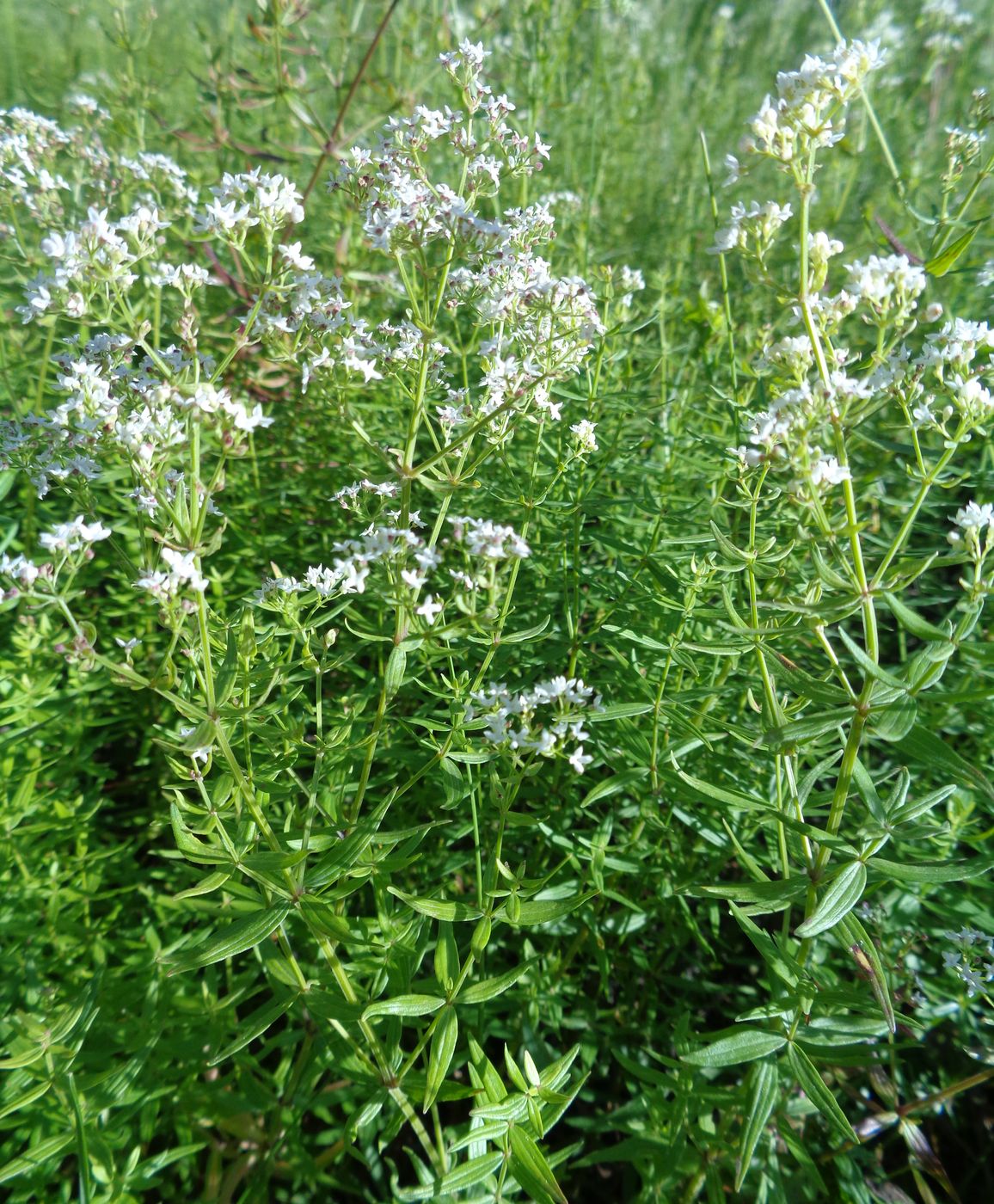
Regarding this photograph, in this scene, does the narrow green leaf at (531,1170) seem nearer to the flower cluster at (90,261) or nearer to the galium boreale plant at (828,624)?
the galium boreale plant at (828,624)

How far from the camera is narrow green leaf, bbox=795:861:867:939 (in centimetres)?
157

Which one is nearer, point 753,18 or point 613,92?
point 613,92

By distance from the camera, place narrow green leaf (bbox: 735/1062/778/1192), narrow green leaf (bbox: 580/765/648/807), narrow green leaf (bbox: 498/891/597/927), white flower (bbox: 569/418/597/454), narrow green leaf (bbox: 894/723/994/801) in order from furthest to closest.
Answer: white flower (bbox: 569/418/597/454), narrow green leaf (bbox: 580/765/648/807), narrow green leaf (bbox: 498/891/597/927), narrow green leaf (bbox: 735/1062/778/1192), narrow green leaf (bbox: 894/723/994/801)

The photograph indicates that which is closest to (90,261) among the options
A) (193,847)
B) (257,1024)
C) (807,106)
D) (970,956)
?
(193,847)

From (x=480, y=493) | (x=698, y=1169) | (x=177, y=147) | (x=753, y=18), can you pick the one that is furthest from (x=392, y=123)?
(x=753, y=18)

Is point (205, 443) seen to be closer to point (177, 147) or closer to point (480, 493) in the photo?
point (480, 493)

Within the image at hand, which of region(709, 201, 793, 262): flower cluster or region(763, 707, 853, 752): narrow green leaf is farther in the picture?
region(709, 201, 793, 262): flower cluster

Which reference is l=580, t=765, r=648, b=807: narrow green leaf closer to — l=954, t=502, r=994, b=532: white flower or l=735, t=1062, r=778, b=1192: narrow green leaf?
Answer: l=735, t=1062, r=778, b=1192: narrow green leaf

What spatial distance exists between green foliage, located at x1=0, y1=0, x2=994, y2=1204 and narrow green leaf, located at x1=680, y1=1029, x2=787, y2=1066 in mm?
12

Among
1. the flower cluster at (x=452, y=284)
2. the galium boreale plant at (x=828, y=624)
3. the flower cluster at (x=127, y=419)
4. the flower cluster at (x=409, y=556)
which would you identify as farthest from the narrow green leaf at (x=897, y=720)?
the flower cluster at (x=127, y=419)

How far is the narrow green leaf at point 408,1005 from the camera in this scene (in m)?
1.78

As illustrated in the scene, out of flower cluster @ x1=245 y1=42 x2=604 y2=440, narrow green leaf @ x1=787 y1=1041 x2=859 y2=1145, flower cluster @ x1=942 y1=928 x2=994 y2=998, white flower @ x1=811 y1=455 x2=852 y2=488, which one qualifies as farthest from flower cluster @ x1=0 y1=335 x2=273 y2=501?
flower cluster @ x1=942 y1=928 x2=994 y2=998

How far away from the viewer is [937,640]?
1662 millimetres

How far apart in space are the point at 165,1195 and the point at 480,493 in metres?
2.07
